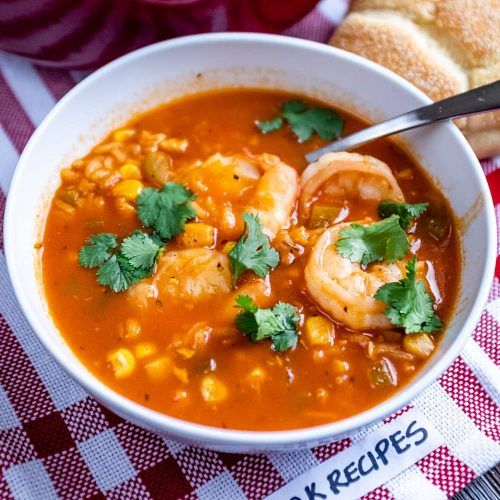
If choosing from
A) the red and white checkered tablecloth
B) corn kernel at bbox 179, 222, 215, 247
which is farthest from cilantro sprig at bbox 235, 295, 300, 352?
the red and white checkered tablecloth

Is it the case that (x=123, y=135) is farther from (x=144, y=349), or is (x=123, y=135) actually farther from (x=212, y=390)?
(x=212, y=390)

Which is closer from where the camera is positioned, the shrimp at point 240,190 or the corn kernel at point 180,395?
the corn kernel at point 180,395

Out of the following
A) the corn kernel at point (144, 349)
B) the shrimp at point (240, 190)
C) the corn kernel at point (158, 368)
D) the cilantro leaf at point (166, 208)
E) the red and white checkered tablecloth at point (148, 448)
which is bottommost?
the red and white checkered tablecloth at point (148, 448)

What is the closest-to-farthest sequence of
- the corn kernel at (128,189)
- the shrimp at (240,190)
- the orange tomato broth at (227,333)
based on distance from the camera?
the orange tomato broth at (227,333), the shrimp at (240,190), the corn kernel at (128,189)

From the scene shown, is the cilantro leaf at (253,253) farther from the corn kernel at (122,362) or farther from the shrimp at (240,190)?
the corn kernel at (122,362)

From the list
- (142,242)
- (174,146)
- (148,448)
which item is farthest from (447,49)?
(148,448)

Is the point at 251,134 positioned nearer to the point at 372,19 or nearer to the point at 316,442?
the point at 372,19

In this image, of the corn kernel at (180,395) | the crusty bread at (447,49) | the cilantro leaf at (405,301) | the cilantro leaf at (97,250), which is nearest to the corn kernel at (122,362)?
the corn kernel at (180,395)

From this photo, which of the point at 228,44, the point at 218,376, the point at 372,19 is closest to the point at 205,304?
the point at 218,376
